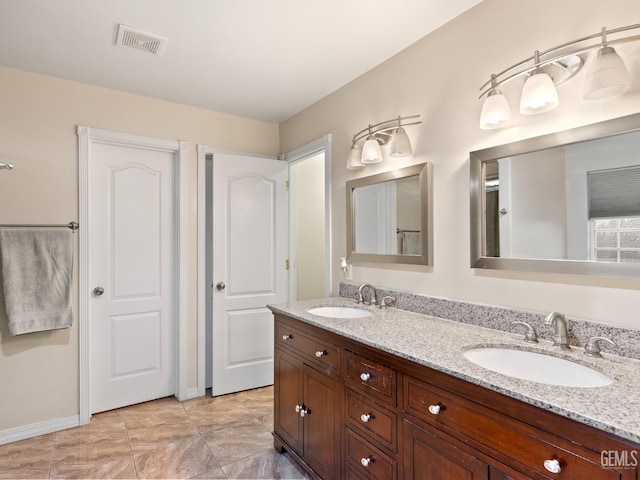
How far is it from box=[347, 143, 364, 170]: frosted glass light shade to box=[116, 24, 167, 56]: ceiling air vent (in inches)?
49.4

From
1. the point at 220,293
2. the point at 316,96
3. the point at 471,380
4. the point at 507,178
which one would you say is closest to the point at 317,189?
the point at 316,96

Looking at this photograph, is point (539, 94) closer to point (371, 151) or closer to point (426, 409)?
point (371, 151)

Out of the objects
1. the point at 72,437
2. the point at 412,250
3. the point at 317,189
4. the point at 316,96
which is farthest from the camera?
the point at 317,189

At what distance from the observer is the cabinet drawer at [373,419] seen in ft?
4.59

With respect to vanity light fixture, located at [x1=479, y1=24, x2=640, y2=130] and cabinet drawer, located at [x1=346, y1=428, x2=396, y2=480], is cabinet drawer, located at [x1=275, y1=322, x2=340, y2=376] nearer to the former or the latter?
cabinet drawer, located at [x1=346, y1=428, x2=396, y2=480]

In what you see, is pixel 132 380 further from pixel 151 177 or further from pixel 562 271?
pixel 562 271

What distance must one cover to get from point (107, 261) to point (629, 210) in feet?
10.1

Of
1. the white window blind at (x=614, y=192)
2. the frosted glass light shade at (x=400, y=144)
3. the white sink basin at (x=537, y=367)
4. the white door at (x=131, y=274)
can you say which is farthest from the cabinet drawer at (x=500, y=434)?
the white door at (x=131, y=274)

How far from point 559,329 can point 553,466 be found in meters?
0.58

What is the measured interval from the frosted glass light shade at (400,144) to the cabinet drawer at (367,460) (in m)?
1.45

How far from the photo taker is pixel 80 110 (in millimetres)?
2592

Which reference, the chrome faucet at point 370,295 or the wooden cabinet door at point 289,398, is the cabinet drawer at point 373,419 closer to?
the wooden cabinet door at point 289,398

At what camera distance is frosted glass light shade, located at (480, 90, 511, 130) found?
1.52 metres

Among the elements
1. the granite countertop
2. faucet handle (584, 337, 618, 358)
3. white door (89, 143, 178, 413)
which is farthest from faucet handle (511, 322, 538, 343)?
white door (89, 143, 178, 413)
